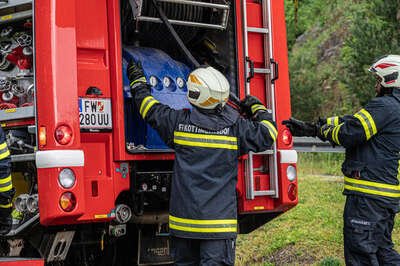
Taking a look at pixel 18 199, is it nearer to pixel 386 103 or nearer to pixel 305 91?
pixel 386 103

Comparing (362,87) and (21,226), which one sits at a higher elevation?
(362,87)

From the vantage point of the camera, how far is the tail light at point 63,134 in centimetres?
527

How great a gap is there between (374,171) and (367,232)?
1.56ft

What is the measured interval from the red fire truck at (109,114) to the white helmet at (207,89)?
65 cm

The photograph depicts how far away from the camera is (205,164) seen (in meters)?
5.25

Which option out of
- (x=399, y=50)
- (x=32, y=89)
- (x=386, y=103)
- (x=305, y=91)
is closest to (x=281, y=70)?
(x=386, y=103)

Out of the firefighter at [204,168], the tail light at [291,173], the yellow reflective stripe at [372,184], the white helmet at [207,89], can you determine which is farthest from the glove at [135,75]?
the yellow reflective stripe at [372,184]

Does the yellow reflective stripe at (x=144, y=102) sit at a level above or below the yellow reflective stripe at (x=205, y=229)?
above

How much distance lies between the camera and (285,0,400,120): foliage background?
16.6 metres

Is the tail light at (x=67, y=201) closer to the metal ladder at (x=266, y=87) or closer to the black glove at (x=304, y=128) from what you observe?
the metal ladder at (x=266, y=87)

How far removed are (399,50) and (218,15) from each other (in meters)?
9.80

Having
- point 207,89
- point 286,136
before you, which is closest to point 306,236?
point 286,136

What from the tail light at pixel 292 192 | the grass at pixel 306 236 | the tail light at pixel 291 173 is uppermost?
the tail light at pixel 291 173

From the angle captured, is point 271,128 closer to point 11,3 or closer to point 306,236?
point 11,3
